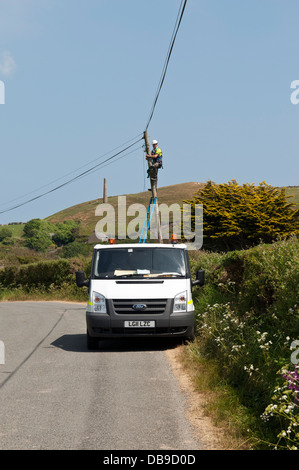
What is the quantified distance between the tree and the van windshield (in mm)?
37213

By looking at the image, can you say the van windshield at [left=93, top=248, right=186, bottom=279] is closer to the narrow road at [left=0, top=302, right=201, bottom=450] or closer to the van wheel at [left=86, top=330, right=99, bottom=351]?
the van wheel at [left=86, top=330, right=99, bottom=351]

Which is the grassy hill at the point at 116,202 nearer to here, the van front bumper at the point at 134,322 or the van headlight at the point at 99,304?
the van headlight at the point at 99,304

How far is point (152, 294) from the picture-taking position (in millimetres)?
11594

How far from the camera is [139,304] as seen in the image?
37.8 feet

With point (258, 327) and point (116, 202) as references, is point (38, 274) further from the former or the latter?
point (116, 202)

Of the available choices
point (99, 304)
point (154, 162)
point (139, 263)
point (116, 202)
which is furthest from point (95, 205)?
point (99, 304)

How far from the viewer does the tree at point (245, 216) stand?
5016 centimetres

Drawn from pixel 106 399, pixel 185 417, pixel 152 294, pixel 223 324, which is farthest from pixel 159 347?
pixel 185 417

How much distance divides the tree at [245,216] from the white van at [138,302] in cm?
3783

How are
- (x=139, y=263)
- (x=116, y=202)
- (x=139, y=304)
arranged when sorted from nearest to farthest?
(x=139, y=304), (x=139, y=263), (x=116, y=202)

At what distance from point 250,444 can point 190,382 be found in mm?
3269

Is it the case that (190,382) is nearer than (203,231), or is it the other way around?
(190,382)

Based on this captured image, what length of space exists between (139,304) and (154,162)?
1388 cm
